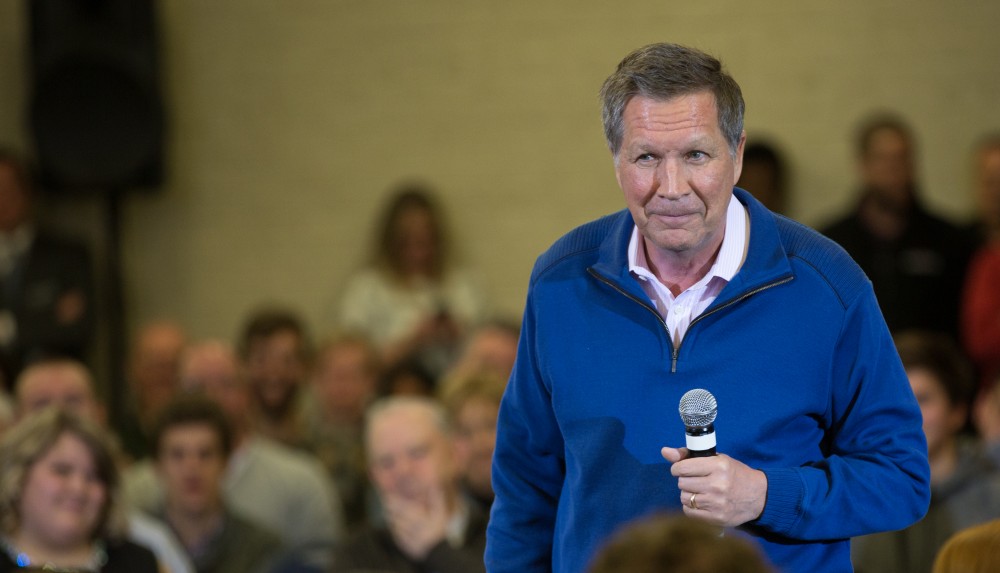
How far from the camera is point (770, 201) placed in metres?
6.15

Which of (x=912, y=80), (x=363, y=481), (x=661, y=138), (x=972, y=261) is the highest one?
(x=661, y=138)

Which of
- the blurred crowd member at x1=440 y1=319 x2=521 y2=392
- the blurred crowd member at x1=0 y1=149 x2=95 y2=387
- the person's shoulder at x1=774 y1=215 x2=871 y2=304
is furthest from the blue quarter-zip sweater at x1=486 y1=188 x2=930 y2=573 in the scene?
the blurred crowd member at x1=0 y1=149 x2=95 y2=387

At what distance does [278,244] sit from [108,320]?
0.89 m

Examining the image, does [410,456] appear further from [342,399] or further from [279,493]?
[342,399]

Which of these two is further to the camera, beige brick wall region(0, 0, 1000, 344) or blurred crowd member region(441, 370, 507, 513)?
beige brick wall region(0, 0, 1000, 344)

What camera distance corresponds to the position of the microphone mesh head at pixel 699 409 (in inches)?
67.8

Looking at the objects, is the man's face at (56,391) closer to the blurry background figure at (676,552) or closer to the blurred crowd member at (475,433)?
the blurred crowd member at (475,433)

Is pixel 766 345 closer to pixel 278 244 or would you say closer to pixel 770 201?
pixel 770 201

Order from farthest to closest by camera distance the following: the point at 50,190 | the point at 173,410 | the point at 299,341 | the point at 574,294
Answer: the point at 50,190, the point at 299,341, the point at 173,410, the point at 574,294

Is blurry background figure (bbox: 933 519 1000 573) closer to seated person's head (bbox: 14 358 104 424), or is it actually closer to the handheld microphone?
the handheld microphone

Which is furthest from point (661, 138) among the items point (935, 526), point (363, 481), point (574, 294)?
point (363, 481)

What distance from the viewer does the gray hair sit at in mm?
1877

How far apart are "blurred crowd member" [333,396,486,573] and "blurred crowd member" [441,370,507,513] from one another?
13 centimetres

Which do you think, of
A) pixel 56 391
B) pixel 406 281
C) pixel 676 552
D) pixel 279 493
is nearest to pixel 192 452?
pixel 279 493
